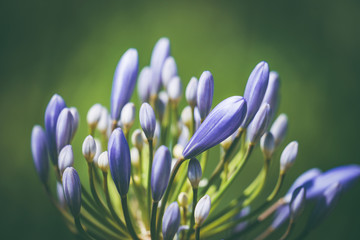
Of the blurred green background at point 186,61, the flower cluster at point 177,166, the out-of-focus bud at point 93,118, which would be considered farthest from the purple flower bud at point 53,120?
the blurred green background at point 186,61

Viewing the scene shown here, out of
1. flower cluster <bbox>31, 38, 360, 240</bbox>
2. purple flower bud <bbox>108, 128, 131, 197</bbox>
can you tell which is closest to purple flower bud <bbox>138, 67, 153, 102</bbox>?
flower cluster <bbox>31, 38, 360, 240</bbox>

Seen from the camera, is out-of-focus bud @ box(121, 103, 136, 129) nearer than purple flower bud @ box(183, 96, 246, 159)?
No

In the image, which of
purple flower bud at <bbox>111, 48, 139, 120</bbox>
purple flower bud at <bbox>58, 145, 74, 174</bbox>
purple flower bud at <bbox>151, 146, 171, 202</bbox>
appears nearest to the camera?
purple flower bud at <bbox>151, 146, 171, 202</bbox>

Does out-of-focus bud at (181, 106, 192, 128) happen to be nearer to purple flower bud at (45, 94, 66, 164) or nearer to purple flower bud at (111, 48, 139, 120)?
purple flower bud at (111, 48, 139, 120)

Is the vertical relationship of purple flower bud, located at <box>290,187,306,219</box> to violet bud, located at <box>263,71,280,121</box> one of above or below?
below

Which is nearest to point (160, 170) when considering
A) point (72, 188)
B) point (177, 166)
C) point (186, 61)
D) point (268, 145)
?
point (177, 166)

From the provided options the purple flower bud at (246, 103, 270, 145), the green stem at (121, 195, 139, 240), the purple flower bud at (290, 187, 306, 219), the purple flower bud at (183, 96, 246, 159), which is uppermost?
the purple flower bud at (183, 96, 246, 159)

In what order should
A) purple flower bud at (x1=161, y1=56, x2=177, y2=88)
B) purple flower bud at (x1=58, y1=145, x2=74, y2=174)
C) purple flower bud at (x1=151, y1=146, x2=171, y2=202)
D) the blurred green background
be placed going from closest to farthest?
purple flower bud at (x1=151, y1=146, x2=171, y2=202) < purple flower bud at (x1=58, y1=145, x2=74, y2=174) < purple flower bud at (x1=161, y1=56, x2=177, y2=88) < the blurred green background

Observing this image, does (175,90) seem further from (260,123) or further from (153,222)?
(153,222)

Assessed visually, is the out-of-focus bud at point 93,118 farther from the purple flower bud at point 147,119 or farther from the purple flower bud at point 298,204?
the purple flower bud at point 298,204
